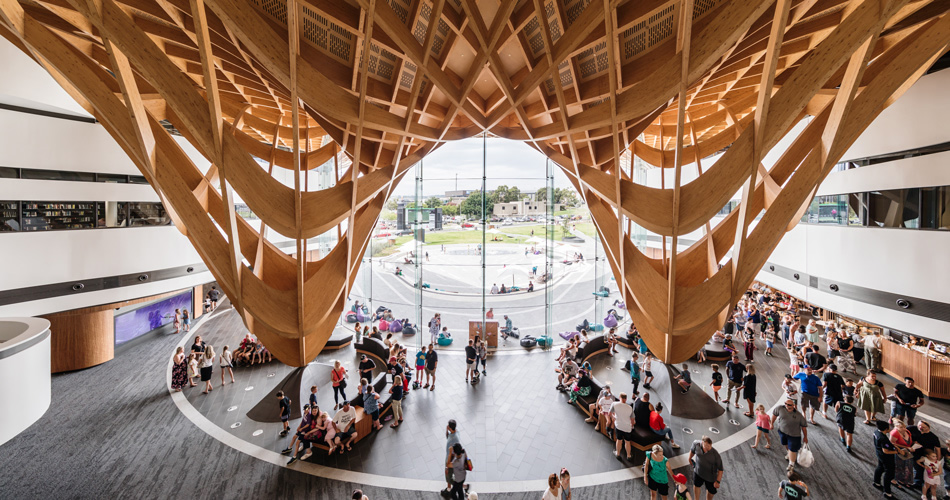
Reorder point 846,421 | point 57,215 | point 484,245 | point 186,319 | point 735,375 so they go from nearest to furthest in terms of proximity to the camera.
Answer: point 846,421
point 735,375
point 57,215
point 484,245
point 186,319

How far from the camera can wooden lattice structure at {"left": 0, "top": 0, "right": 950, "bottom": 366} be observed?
17.1 ft

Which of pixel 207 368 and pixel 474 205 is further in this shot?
pixel 474 205

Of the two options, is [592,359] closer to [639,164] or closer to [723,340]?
[723,340]

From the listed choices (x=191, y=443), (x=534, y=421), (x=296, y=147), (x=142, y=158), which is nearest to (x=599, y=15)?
(x=296, y=147)

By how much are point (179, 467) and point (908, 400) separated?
654 inches

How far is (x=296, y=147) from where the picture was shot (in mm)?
5926

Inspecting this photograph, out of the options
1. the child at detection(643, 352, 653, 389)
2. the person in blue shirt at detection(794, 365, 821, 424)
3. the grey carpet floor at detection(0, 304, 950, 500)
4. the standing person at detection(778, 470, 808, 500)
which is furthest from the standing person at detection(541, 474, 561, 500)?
the person in blue shirt at detection(794, 365, 821, 424)

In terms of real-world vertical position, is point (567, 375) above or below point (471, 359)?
below

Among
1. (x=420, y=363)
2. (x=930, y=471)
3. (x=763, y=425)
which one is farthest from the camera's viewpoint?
(x=420, y=363)

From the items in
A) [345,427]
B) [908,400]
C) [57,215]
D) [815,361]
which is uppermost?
[57,215]

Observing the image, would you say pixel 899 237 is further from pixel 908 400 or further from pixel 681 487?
pixel 681 487

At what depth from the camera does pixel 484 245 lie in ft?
48.3

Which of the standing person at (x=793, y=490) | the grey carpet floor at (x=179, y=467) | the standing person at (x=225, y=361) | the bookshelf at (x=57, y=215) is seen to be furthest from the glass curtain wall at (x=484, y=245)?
the bookshelf at (x=57, y=215)

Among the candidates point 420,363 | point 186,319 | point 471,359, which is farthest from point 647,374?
point 186,319
